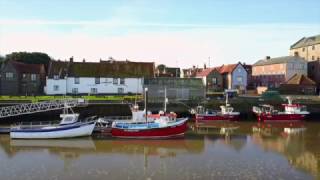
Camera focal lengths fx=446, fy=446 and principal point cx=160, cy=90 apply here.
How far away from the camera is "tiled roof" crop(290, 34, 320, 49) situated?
85.3 meters

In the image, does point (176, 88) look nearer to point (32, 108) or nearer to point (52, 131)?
point (32, 108)

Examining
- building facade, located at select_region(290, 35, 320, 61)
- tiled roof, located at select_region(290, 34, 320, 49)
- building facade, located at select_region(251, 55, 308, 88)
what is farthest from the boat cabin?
tiled roof, located at select_region(290, 34, 320, 49)

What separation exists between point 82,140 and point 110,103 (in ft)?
50.1

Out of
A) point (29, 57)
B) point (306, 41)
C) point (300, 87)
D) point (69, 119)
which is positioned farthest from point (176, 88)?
point (29, 57)

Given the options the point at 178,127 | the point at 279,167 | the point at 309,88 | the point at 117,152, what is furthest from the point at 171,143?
the point at 309,88

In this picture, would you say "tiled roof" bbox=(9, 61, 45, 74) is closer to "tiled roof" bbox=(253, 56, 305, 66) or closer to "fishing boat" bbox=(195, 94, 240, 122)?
"fishing boat" bbox=(195, 94, 240, 122)

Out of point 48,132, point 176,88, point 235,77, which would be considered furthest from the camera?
point 235,77

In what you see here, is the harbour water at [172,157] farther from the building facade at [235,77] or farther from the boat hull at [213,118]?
the building facade at [235,77]

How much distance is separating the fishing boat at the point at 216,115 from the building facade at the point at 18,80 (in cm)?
2796

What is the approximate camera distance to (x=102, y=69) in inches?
2552

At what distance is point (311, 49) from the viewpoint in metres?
85.9

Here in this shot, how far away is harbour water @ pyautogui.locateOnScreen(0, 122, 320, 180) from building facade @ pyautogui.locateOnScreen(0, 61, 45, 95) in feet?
104

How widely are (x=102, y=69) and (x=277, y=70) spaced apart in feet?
111

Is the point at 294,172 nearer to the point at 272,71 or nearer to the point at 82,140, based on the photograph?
the point at 82,140
